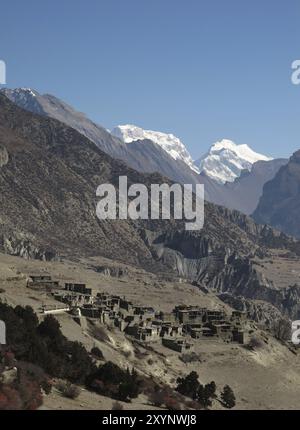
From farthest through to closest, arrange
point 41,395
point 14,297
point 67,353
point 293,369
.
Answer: point 293,369, point 14,297, point 67,353, point 41,395

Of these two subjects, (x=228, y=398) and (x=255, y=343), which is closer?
(x=228, y=398)

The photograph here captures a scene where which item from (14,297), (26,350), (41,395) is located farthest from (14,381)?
(14,297)

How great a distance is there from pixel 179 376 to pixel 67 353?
16.0 metres

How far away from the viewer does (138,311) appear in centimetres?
8919

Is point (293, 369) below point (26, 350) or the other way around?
below

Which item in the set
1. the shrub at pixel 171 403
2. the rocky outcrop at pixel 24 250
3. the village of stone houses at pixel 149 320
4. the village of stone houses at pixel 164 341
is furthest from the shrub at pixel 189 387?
the rocky outcrop at pixel 24 250

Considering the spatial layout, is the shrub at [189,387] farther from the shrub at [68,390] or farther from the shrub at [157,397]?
the shrub at [68,390]

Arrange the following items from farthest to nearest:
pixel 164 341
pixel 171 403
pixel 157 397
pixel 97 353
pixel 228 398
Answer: pixel 164 341 → pixel 97 353 → pixel 228 398 → pixel 157 397 → pixel 171 403

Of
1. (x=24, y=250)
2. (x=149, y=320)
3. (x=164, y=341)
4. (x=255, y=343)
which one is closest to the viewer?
(x=164, y=341)

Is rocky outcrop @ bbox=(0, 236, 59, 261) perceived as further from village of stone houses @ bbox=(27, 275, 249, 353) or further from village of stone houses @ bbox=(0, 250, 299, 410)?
village of stone houses @ bbox=(27, 275, 249, 353)

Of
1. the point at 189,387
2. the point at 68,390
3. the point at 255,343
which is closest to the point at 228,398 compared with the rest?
the point at 189,387

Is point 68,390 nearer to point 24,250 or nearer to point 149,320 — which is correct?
point 149,320

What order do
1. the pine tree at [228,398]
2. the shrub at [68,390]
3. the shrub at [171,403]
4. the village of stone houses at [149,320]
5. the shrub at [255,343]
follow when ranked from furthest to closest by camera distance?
the shrub at [255,343] < the village of stone houses at [149,320] < the pine tree at [228,398] < the shrub at [171,403] < the shrub at [68,390]
